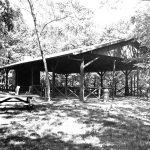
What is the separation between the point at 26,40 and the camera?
105ft

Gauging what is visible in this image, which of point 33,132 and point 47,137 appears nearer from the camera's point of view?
point 47,137

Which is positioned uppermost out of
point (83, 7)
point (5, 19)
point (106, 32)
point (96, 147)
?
point (106, 32)

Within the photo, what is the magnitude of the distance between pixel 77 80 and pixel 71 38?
7324 millimetres

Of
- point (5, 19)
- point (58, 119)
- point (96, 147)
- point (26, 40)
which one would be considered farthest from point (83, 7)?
point (26, 40)

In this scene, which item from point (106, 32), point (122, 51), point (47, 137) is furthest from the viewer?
point (106, 32)

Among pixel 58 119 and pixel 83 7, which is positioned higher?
pixel 83 7

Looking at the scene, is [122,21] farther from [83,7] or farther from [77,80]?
[83,7]

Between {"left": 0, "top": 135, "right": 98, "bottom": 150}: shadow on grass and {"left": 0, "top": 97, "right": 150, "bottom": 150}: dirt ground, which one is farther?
{"left": 0, "top": 97, "right": 150, "bottom": 150}: dirt ground

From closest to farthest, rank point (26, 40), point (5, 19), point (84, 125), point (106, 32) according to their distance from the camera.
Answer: point (84, 125) < point (5, 19) < point (26, 40) < point (106, 32)

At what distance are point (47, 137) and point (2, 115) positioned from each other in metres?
3.70

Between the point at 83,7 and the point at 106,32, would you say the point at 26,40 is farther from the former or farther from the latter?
the point at 83,7

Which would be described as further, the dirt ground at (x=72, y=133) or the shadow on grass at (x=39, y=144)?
the dirt ground at (x=72, y=133)

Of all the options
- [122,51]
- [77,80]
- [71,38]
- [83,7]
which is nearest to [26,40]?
[71,38]

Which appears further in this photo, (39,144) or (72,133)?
(72,133)
